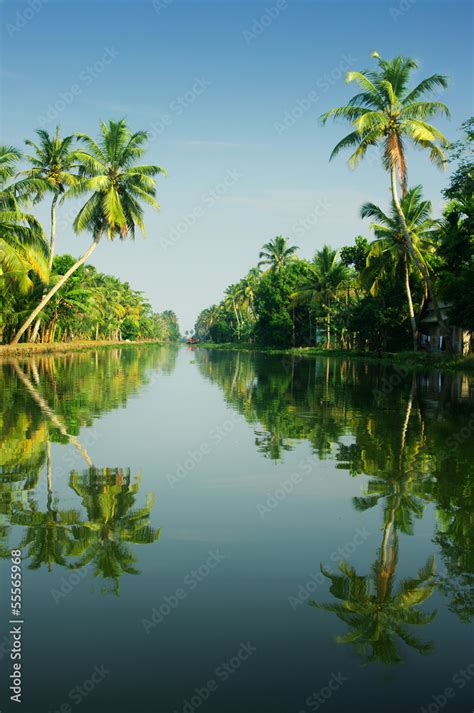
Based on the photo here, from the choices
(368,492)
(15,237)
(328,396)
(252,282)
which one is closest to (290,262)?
(252,282)

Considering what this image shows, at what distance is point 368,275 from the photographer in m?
41.0

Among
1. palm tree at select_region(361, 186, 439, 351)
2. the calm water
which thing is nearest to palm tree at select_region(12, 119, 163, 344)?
palm tree at select_region(361, 186, 439, 351)

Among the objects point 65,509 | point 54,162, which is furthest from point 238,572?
point 54,162

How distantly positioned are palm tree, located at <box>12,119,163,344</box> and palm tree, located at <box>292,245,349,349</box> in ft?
71.9

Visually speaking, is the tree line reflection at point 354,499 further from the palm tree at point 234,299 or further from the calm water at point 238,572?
the palm tree at point 234,299

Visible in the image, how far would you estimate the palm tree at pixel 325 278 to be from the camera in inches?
2237

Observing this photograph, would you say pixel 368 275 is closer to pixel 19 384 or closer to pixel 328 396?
pixel 328 396

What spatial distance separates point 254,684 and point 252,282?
93964 mm

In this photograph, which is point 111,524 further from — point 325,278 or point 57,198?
point 325,278

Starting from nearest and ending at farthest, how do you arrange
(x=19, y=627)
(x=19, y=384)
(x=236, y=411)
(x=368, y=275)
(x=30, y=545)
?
(x=19, y=627)
(x=30, y=545)
(x=236, y=411)
(x=19, y=384)
(x=368, y=275)

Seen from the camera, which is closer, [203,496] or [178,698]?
[178,698]

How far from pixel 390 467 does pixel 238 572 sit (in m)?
4.27

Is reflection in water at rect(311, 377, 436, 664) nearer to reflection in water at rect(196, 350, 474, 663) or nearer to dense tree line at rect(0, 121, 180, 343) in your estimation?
reflection in water at rect(196, 350, 474, 663)

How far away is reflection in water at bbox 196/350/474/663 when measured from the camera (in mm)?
3951
